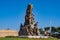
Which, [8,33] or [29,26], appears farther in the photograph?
[8,33]

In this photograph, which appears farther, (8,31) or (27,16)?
(8,31)

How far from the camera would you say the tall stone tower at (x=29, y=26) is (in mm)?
38781

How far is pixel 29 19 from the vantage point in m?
39.7

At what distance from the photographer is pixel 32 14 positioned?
132 feet

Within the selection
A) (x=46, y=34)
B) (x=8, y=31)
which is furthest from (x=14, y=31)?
(x=46, y=34)

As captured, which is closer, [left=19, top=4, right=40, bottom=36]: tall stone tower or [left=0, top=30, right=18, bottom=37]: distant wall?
[left=19, top=4, right=40, bottom=36]: tall stone tower

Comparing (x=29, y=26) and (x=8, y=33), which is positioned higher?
(x=29, y=26)

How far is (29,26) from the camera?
128 feet

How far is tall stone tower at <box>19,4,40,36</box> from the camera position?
3878cm

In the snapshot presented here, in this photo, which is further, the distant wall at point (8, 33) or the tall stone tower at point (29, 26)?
the distant wall at point (8, 33)

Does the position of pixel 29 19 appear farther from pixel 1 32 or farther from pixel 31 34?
pixel 1 32

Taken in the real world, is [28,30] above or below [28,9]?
below

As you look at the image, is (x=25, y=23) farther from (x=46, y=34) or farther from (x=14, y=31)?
(x=14, y=31)

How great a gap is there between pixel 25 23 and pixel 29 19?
1116mm
